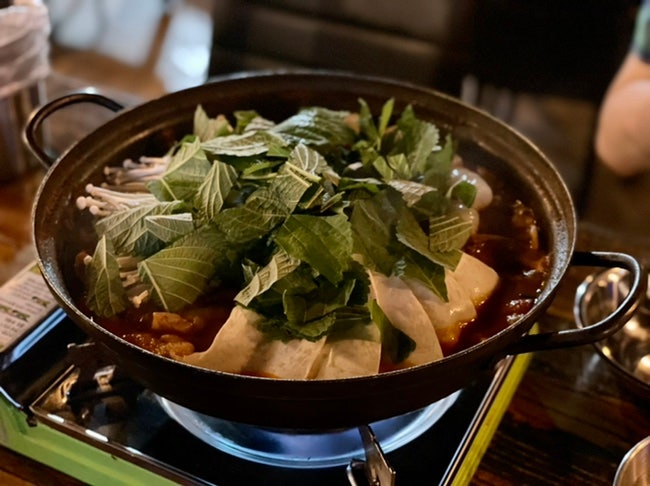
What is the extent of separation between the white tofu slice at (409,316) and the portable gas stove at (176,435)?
145 millimetres

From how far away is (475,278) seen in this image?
1241mm

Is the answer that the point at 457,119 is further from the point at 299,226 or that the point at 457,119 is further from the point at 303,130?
the point at 299,226

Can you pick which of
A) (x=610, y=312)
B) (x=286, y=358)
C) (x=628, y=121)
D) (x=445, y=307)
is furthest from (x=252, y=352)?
(x=628, y=121)

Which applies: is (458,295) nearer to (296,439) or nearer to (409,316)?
(409,316)

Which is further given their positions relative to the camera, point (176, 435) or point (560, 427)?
point (560, 427)

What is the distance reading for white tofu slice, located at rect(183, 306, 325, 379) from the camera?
1.05m

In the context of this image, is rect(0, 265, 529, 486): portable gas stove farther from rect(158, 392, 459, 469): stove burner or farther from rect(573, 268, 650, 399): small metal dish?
rect(573, 268, 650, 399): small metal dish

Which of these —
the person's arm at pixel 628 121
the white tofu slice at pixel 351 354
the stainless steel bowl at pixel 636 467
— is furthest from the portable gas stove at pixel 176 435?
the person's arm at pixel 628 121

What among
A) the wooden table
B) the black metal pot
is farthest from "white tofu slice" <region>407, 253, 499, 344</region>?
the wooden table

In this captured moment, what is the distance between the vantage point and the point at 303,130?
1366 mm

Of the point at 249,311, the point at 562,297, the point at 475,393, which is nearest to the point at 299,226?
the point at 249,311

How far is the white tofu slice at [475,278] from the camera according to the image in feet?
4.05

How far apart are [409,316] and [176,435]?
1.42ft

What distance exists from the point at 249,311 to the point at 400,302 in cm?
23
